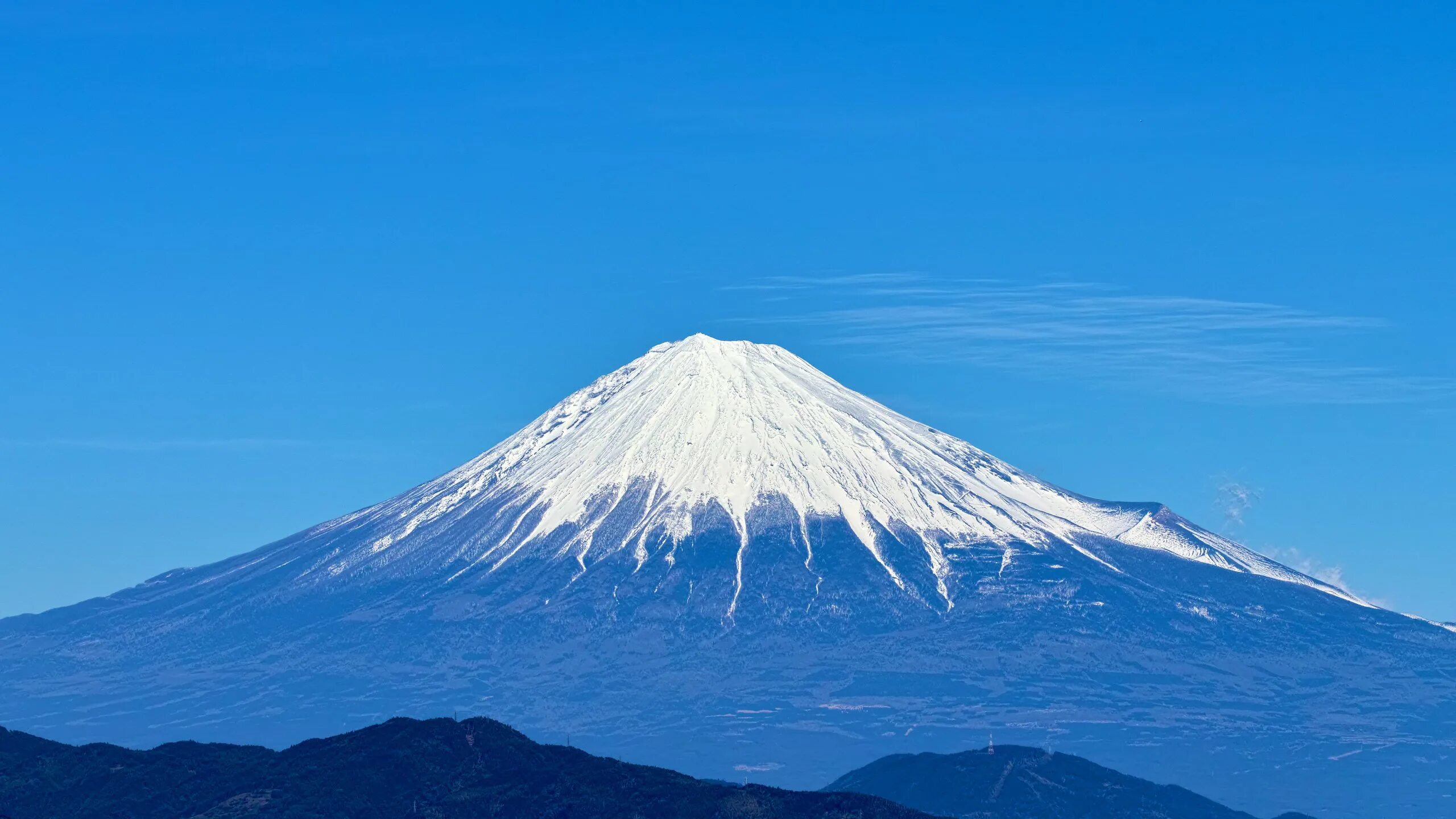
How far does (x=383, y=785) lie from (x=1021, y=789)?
2170 inches

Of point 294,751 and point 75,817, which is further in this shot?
point 294,751

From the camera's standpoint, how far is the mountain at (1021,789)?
151375mm

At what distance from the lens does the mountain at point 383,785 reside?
10731 centimetres

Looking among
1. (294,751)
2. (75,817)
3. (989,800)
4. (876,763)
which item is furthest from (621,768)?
(876,763)

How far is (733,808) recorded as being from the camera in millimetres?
107312

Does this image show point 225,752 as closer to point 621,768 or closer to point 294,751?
point 294,751

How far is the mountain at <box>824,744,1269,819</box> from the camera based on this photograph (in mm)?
151375

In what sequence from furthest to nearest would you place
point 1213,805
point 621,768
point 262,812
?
point 1213,805 → point 621,768 → point 262,812

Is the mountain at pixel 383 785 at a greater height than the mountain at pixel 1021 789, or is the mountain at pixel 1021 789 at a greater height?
the mountain at pixel 1021 789

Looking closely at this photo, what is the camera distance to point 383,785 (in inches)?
4323

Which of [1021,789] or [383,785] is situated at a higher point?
[1021,789]

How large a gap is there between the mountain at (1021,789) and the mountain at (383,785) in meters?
39.2

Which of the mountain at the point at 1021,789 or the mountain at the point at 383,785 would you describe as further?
the mountain at the point at 1021,789

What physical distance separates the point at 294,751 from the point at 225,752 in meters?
3.79
